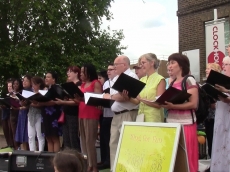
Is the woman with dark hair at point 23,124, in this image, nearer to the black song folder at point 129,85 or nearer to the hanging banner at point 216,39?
the black song folder at point 129,85

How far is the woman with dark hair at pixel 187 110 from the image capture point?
15.7 ft

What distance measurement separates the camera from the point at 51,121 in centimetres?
736

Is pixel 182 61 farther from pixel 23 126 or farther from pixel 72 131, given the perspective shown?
pixel 23 126

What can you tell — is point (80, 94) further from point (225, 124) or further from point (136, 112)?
point (225, 124)

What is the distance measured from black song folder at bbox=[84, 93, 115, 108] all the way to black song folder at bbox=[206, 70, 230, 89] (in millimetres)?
1612

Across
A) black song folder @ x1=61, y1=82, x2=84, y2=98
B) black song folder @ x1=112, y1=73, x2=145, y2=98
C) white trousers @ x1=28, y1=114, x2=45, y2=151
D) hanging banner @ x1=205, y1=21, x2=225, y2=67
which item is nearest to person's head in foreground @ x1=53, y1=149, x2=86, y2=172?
black song folder @ x1=112, y1=73, x2=145, y2=98

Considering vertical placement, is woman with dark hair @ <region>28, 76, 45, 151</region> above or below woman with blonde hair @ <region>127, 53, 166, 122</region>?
below

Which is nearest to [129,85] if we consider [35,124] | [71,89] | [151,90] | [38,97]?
[151,90]

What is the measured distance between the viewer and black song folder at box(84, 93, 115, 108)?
563cm

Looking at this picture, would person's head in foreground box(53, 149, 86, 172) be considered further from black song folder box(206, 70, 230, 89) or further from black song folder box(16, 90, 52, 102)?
black song folder box(16, 90, 52, 102)

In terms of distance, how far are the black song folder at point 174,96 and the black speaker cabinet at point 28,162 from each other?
147cm

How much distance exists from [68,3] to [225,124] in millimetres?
16331

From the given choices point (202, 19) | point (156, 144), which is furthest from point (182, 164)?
point (202, 19)

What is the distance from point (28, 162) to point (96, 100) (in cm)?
145
